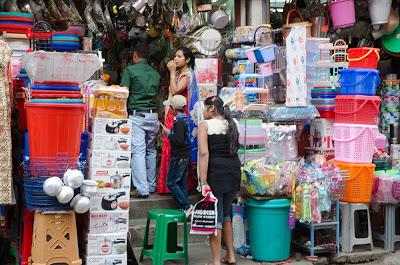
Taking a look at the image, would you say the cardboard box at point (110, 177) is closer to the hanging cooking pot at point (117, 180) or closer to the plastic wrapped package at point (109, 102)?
the hanging cooking pot at point (117, 180)

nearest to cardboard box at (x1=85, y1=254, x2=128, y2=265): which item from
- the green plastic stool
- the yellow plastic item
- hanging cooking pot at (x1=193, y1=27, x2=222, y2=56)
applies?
the green plastic stool

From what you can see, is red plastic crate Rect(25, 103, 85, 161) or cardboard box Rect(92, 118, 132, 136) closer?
red plastic crate Rect(25, 103, 85, 161)

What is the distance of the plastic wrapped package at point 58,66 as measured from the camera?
524 cm

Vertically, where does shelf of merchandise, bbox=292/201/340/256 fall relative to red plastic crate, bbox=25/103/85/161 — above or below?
below

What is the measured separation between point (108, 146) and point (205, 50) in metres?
3.23

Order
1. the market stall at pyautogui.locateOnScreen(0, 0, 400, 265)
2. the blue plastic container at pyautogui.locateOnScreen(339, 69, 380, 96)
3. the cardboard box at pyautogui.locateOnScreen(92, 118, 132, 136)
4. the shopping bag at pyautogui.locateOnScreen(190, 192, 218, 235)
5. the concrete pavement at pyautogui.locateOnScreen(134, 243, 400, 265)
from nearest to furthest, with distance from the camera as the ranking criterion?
the market stall at pyautogui.locateOnScreen(0, 0, 400, 265)
the cardboard box at pyautogui.locateOnScreen(92, 118, 132, 136)
the shopping bag at pyautogui.locateOnScreen(190, 192, 218, 235)
the concrete pavement at pyautogui.locateOnScreen(134, 243, 400, 265)
the blue plastic container at pyautogui.locateOnScreen(339, 69, 380, 96)

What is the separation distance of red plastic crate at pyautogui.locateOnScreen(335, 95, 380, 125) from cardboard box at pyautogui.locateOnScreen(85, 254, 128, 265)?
3.07m

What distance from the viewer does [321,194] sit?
6480mm

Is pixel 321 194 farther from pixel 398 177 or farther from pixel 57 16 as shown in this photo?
pixel 57 16

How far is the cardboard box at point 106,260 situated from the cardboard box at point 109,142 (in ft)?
3.48

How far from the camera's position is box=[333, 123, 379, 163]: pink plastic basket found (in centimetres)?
693

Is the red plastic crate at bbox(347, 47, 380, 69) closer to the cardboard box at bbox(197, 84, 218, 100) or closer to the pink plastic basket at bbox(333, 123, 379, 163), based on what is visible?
the pink plastic basket at bbox(333, 123, 379, 163)

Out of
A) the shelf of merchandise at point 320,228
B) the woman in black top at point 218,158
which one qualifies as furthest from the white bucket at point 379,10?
the woman in black top at point 218,158

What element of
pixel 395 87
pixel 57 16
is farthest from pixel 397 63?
pixel 57 16
